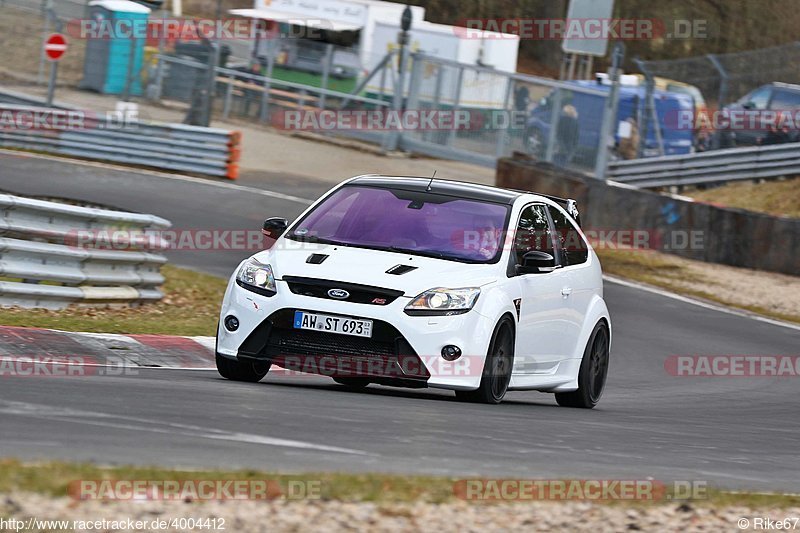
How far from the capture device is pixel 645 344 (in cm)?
1611

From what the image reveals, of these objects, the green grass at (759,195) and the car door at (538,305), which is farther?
the green grass at (759,195)

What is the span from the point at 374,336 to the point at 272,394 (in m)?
0.70

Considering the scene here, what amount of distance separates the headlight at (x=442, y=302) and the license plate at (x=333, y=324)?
28 cm

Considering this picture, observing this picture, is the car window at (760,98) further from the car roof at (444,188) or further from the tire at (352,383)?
the tire at (352,383)

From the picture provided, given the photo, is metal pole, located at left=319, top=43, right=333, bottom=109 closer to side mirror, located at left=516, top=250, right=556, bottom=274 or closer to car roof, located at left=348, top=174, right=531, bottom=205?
car roof, located at left=348, top=174, right=531, bottom=205

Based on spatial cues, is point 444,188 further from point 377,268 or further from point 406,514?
point 406,514

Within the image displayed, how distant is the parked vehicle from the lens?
2788 cm

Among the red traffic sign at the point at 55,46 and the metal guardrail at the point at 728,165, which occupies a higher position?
the red traffic sign at the point at 55,46

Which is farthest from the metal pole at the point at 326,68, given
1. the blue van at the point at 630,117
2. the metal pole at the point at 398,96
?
the blue van at the point at 630,117

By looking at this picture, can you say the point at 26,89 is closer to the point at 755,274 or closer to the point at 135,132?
the point at 135,132

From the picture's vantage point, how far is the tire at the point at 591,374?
35.8ft

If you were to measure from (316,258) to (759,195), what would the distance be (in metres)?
20.7

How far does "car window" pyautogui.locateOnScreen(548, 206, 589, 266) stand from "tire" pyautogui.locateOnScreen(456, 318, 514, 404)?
1310 millimetres

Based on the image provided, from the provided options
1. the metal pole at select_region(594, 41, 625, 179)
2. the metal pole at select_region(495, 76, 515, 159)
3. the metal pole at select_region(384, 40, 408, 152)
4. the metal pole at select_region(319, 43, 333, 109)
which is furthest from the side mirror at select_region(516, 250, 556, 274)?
the metal pole at select_region(319, 43, 333, 109)
